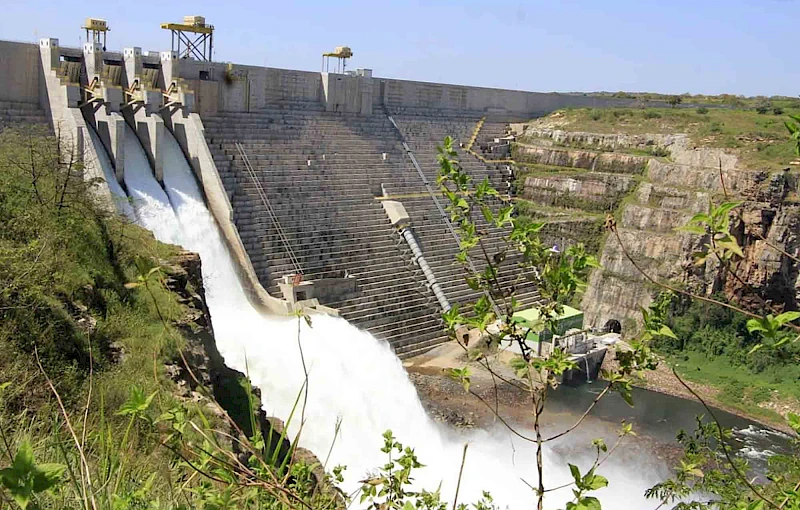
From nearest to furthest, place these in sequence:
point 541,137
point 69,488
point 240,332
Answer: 1. point 69,488
2. point 240,332
3. point 541,137

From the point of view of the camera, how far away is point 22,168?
1068 centimetres

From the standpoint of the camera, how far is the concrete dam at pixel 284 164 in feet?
67.6

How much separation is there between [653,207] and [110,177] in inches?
689

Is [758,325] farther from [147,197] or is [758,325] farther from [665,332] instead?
[147,197]

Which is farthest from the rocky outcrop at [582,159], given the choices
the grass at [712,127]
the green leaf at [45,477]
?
the green leaf at [45,477]

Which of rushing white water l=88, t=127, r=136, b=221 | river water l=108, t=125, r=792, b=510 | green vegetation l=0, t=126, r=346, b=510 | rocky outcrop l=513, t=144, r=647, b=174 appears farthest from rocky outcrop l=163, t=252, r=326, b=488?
rocky outcrop l=513, t=144, r=647, b=174

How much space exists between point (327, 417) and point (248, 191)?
9.58 m

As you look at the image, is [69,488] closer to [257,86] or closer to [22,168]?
[22,168]

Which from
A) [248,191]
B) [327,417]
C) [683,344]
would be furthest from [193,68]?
[683,344]

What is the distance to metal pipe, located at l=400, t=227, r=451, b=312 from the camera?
942 inches

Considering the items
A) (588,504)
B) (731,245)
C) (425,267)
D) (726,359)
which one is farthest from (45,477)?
(726,359)

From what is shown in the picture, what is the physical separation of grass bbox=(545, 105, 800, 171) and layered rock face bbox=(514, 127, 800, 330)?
804mm

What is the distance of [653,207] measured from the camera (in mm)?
26078

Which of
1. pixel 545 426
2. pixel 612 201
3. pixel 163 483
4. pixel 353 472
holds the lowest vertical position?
pixel 545 426
